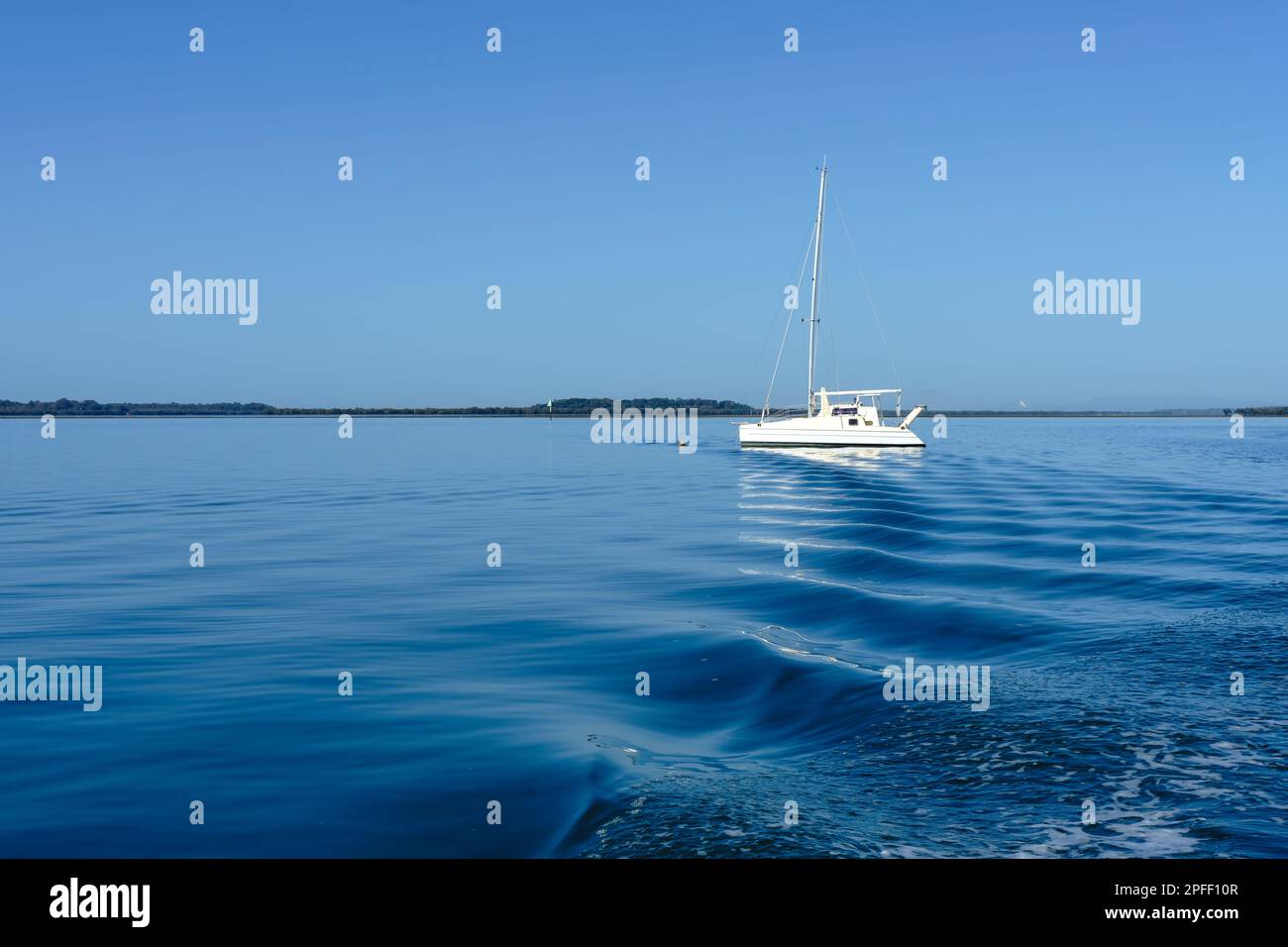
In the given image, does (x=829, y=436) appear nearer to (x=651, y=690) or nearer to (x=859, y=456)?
(x=859, y=456)

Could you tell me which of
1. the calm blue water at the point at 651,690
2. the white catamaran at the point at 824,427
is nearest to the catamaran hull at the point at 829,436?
the white catamaran at the point at 824,427

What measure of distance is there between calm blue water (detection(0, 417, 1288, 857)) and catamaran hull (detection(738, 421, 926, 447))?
44.3m

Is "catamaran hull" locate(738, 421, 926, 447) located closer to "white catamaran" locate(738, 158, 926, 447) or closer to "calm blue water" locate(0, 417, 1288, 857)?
"white catamaran" locate(738, 158, 926, 447)

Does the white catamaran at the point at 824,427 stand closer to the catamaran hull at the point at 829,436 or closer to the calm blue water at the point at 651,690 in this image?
the catamaran hull at the point at 829,436

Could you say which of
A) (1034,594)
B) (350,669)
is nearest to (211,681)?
(350,669)

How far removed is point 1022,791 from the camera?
Answer: 8.71m

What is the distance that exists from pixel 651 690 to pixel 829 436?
6576 cm

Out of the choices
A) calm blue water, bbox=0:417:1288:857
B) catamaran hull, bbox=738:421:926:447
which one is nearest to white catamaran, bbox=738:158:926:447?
catamaran hull, bbox=738:421:926:447

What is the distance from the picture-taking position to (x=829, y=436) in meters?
76.9

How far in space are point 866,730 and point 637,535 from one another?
1984cm

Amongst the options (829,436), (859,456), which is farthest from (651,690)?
(829,436)

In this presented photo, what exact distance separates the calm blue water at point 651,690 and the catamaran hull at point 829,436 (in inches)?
1744
